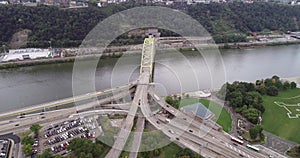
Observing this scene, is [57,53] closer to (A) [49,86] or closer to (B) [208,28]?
(A) [49,86]

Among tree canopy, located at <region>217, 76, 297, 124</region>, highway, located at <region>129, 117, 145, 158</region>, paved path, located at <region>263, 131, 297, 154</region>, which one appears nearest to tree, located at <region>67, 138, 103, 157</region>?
highway, located at <region>129, 117, 145, 158</region>

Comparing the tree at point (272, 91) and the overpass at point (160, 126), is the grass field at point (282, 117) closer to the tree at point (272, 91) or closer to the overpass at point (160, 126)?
the tree at point (272, 91)

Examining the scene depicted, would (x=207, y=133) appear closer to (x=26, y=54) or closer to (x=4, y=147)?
(x=4, y=147)

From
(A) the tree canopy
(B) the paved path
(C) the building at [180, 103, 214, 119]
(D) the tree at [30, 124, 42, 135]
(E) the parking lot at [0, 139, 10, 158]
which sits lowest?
(B) the paved path

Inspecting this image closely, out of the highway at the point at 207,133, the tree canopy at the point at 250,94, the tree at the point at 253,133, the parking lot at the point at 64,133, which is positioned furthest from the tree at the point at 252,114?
the parking lot at the point at 64,133

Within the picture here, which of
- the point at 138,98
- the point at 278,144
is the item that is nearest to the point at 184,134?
the point at 138,98

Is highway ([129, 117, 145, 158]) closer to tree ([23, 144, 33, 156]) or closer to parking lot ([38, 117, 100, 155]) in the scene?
parking lot ([38, 117, 100, 155])

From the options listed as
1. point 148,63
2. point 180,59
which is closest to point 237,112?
point 148,63
